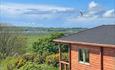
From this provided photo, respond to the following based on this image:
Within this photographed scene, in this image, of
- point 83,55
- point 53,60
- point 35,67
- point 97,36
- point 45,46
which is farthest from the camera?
point 45,46

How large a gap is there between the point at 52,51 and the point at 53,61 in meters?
3.10

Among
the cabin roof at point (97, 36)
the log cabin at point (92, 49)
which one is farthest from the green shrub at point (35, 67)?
the cabin roof at point (97, 36)

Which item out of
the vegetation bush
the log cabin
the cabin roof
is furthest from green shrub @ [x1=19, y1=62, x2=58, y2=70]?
the cabin roof

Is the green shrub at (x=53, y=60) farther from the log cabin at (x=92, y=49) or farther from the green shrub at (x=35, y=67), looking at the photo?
the log cabin at (x=92, y=49)

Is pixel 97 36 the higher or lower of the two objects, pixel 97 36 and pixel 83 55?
the higher

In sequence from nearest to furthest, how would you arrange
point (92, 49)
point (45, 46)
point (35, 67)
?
point (92, 49) < point (35, 67) < point (45, 46)

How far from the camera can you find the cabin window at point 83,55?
77.4 ft

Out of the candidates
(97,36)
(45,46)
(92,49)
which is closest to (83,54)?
(92,49)

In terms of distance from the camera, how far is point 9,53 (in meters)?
45.2

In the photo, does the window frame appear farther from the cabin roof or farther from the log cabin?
the cabin roof

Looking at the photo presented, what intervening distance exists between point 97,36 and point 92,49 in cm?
140

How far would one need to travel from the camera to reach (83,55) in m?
23.9

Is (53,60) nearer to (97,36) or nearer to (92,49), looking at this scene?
(97,36)

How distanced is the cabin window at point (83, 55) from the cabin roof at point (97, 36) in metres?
0.83
